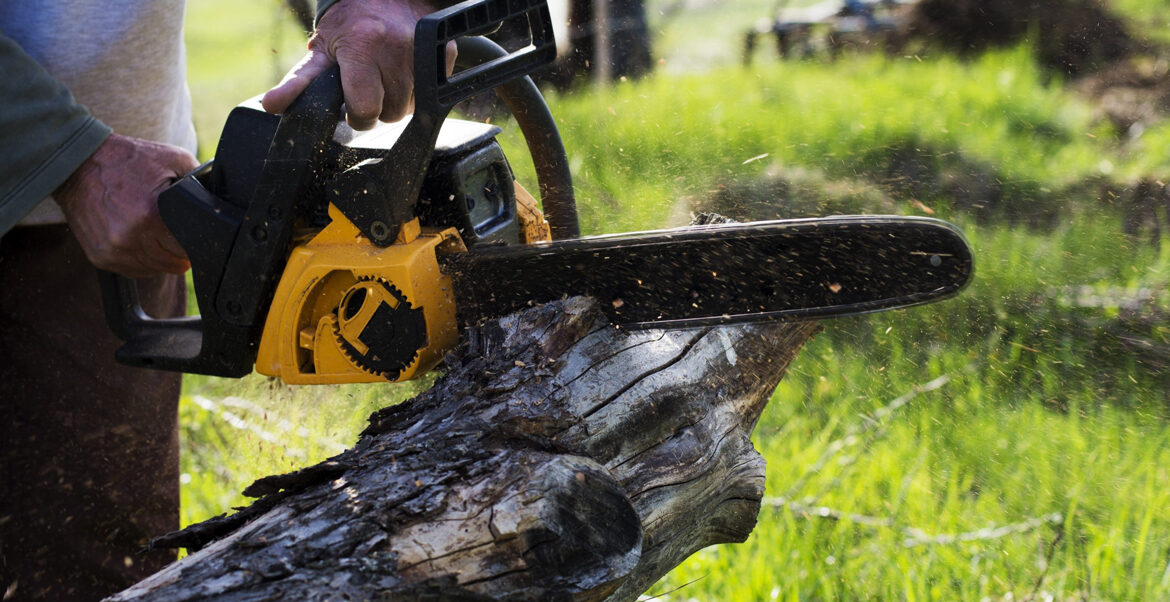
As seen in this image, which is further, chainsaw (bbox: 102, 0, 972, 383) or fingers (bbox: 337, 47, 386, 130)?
fingers (bbox: 337, 47, 386, 130)

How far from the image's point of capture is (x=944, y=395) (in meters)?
3.12

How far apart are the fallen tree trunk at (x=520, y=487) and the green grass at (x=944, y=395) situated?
87cm

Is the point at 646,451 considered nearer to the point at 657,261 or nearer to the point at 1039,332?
the point at 657,261

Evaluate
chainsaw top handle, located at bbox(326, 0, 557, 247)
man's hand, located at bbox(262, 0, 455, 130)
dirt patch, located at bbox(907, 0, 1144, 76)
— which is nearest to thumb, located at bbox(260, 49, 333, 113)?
man's hand, located at bbox(262, 0, 455, 130)

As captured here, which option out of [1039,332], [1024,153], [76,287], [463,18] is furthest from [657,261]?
[1024,153]

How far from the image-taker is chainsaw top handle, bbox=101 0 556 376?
171 centimetres

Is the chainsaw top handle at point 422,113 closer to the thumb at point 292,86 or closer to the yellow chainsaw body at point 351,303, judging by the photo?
the yellow chainsaw body at point 351,303

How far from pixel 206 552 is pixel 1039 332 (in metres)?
3.09

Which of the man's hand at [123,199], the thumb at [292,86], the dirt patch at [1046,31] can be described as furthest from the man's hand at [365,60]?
the dirt patch at [1046,31]

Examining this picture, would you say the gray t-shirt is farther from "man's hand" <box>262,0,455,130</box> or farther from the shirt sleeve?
"man's hand" <box>262,0,455,130</box>

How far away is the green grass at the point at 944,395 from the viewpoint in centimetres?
251

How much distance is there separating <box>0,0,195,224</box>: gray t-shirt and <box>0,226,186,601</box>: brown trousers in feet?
0.72

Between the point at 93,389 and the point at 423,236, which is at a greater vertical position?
the point at 423,236

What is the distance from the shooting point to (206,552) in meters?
1.29
